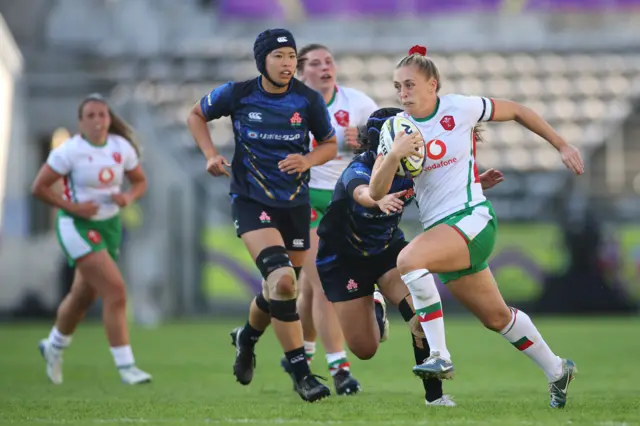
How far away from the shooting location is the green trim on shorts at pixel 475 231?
20.9 feet

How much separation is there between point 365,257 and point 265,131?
3.30 ft

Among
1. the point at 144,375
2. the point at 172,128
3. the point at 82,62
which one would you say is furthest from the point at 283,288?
the point at 82,62

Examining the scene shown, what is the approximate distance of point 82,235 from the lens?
964 centimetres

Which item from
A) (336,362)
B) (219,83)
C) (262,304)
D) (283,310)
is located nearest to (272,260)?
(283,310)

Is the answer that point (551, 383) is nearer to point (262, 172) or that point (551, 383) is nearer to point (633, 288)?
point (262, 172)

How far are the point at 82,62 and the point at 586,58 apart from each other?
9.87 meters

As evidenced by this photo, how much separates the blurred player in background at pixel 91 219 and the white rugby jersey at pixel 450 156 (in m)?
3.82

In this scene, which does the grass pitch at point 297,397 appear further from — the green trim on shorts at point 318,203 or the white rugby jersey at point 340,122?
the white rugby jersey at point 340,122

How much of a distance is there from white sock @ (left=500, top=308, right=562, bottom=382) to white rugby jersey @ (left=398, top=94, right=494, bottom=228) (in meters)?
0.69

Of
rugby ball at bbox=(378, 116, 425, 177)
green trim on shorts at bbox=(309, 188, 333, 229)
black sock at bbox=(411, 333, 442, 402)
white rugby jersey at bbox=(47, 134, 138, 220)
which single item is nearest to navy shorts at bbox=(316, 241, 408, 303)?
black sock at bbox=(411, 333, 442, 402)

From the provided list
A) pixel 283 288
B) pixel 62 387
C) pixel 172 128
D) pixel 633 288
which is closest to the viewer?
Answer: pixel 283 288

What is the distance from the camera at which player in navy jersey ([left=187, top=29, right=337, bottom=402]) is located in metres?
7.19

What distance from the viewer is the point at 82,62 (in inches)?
910

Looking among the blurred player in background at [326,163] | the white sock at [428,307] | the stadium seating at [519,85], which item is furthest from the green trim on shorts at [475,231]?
the stadium seating at [519,85]
